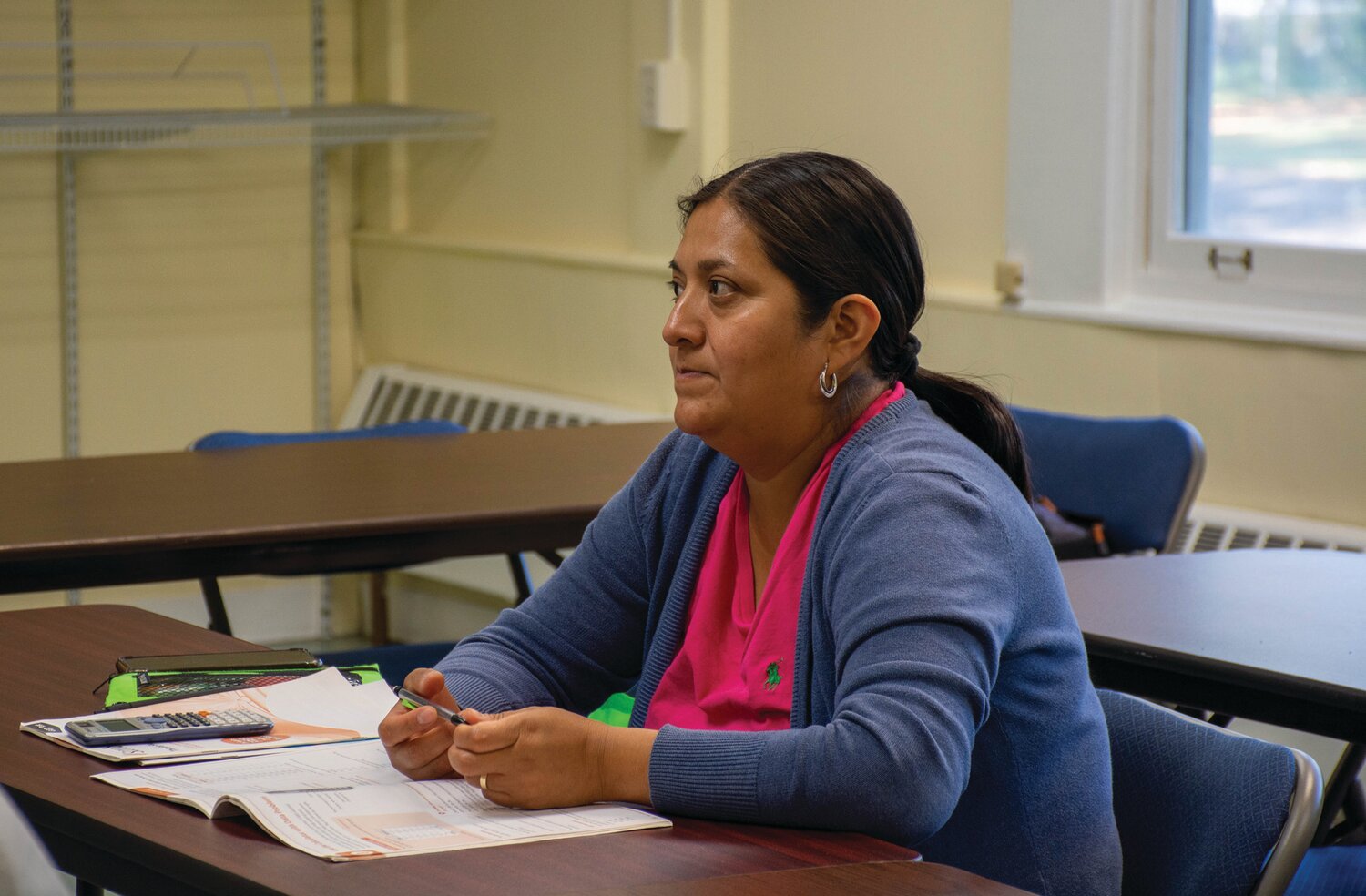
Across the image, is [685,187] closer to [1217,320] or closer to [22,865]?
[1217,320]

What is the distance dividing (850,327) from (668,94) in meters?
2.79

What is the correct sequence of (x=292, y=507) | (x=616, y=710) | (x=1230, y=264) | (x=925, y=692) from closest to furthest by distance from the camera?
(x=925, y=692) < (x=616, y=710) < (x=292, y=507) < (x=1230, y=264)

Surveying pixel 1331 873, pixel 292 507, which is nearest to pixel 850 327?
pixel 1331 873

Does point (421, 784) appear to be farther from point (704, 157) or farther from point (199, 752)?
point (704, 157)

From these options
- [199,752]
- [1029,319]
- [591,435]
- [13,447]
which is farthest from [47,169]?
[199,752]

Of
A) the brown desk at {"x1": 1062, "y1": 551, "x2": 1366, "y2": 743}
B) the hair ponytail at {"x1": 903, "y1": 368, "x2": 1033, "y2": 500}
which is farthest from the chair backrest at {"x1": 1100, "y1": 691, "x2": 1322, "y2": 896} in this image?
the brown desk at {"x1": 1062, "y1": 551, "x2": 1366, "y2": 743}

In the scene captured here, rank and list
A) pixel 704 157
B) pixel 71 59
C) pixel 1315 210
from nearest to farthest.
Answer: pixel 1315 210 → pixel 704 157 → pixel 71 59

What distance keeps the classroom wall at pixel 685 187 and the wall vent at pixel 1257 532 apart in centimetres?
4

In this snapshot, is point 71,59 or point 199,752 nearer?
point 199,752

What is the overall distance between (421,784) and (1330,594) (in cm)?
139

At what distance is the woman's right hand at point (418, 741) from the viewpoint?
4.86 ft

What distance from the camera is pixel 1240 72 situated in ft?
11.1

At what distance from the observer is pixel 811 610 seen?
1.55 metres

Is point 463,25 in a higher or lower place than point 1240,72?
higher
